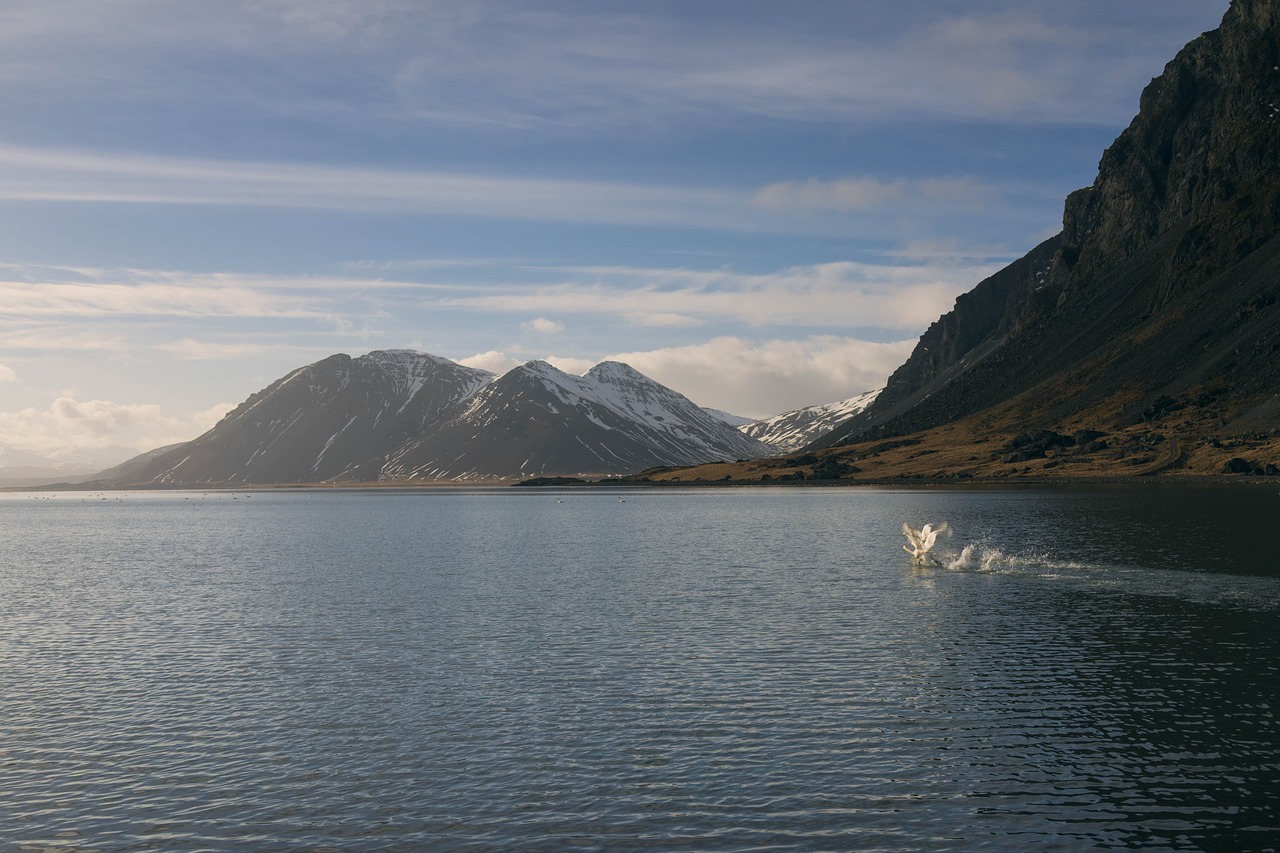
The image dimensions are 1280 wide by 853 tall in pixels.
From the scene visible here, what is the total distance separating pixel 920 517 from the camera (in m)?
159

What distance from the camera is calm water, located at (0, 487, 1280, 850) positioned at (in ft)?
88.8

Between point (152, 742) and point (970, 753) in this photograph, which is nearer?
point (970, 753)

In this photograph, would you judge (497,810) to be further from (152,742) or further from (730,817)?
(152,742)

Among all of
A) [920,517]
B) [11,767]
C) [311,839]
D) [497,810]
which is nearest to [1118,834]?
[497,810]

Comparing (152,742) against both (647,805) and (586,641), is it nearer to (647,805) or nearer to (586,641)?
(647,805)

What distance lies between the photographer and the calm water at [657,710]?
88.8 feet

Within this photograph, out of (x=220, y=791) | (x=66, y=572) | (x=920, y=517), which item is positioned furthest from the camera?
(x=920, y=517)

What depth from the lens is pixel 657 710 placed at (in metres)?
38.2

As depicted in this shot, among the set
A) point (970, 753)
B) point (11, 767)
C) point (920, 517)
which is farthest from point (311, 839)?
point (920, 517)

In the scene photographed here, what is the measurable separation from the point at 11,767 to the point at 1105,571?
73.1 m

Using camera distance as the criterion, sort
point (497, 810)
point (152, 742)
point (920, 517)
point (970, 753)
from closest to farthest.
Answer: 1. point (497, 810)
2. point (970, 753)
3. point (152, 742)
4. point (920, 517)

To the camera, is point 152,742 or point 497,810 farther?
point 152,742

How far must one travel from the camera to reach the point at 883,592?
70.9 m

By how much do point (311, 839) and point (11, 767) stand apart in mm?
13468
